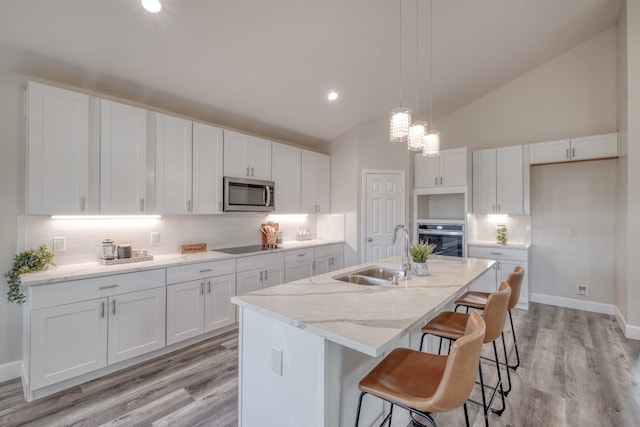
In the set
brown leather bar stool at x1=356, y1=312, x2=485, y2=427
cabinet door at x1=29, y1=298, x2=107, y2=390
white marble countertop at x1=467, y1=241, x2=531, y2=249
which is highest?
white marble countertop at x1=467, y1=241, x2=531, y2=249

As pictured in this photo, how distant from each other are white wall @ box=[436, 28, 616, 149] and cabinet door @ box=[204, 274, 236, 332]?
441cm

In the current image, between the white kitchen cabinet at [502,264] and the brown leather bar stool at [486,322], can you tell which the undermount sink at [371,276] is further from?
the white kitchen cabinet at [502,264]

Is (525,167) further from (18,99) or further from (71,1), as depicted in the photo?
(18,99)

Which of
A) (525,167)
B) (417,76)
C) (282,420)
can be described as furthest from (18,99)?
(525,167)

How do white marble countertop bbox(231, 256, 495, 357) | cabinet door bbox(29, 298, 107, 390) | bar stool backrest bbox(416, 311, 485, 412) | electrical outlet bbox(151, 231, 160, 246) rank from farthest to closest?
electrical outlet bbox(151, 231, 160, 246)
cabinet door bbox(29, 298, 107, 390)
white marble countertop bbox(231, 256, 495, 357)
bar stool backrest bbox(416, 311, 485, 412)

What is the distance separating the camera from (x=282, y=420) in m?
1.45

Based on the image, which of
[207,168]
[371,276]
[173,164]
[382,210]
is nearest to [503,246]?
[382,210]

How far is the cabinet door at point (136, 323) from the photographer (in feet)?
8.07

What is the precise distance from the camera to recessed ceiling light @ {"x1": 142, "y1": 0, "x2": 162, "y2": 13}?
7.06 feet

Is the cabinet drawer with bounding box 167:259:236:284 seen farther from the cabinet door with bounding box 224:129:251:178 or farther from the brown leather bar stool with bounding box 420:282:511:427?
the brown leather bar stool with bounding box 420:282:511:427

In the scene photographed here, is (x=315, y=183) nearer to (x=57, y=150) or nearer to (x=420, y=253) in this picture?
(x=420, y=253)

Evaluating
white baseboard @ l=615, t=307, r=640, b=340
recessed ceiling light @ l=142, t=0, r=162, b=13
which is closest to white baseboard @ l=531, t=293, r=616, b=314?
white baseboard @ l=615, t=307, r=640, b=340

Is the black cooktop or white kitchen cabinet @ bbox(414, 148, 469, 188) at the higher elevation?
white kitchen cabinet @ bbox(414, 148, 469, 188)

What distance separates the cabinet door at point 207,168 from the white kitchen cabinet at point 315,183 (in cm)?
143
